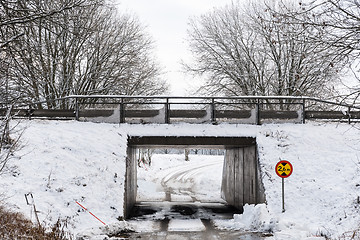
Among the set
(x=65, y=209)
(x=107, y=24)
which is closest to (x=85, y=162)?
(x=65, y=209)

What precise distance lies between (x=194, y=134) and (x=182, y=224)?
15.0ft

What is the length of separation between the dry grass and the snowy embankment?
1.42m

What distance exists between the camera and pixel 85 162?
14.4 m

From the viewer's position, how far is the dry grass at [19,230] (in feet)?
23.0

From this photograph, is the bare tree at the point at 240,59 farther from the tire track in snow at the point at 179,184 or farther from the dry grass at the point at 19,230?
the dry grass at the point at 19,230

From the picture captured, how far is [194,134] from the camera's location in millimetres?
16766

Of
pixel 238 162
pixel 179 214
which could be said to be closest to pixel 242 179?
pixel 238 162

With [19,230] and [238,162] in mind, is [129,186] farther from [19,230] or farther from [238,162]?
[19,230]

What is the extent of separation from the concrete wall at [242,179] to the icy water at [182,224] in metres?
1.28

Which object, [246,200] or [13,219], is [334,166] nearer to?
[246,200]

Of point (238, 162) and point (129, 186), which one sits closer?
point (129, 186)

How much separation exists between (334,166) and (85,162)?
10.6 metres

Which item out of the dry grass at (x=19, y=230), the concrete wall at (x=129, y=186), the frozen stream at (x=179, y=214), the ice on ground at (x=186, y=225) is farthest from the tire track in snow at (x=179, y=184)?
the dry grass at (x=19, y=230)

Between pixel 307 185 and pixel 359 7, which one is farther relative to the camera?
pixel 307 185
